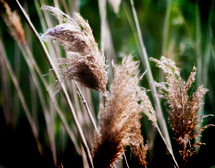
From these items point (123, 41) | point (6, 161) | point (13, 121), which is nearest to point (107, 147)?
point (6, 161)

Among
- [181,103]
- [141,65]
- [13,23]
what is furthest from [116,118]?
[141,65]

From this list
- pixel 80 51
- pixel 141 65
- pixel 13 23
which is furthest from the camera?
pixel 141 65

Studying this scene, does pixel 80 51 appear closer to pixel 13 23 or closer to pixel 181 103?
pixel 181 103

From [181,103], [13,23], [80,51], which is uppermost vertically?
[13,23]

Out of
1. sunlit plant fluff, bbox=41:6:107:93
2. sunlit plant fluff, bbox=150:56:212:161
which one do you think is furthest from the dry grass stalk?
sunlit plant fluff, bbox=150:56:212:161

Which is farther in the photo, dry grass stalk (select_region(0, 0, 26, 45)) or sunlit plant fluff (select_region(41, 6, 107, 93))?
dry grass stalk (select_region(0, 0, 26, 45))

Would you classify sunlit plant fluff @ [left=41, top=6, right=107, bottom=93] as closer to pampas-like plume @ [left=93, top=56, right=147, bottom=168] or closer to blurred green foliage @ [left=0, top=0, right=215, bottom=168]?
pampas-like plume @ [left=93, top=56, right=147, bottom=168]

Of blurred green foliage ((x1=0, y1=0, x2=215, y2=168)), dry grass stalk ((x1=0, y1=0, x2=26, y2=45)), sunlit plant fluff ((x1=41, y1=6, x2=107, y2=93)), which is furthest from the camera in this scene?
blurred green foliage ((x1=0, y1=0, x2=215, y2=168))

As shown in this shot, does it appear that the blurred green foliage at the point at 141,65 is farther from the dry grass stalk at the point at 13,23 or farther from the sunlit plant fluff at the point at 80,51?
the sunlit plant fluff at the point at 80,51
